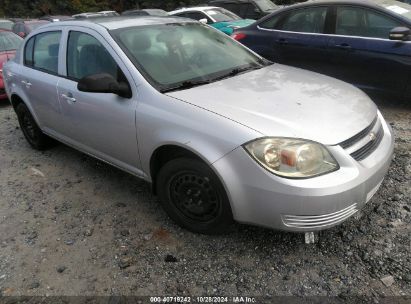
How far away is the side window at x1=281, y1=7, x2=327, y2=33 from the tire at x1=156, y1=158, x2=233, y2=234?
379 cm

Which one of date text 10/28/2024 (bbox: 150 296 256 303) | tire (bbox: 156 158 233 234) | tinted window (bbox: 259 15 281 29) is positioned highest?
tinted window (bbox: 259 15 281 29)

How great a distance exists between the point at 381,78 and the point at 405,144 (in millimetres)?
1211

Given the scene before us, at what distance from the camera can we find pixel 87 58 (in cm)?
360

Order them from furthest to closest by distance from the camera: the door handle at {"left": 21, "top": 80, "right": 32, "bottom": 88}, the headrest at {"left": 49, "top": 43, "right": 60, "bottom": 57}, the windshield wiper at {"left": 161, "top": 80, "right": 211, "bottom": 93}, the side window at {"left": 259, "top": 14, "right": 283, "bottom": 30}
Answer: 1. the side window at {"left": 259, "top": 14, "right": 283, "bottom": 30}
2. the door handle at {"left": 21, "top": 80, "right": 32, "bottom": 88}
3. the headrest at {"left": 49, "top": 43, "right": 60, "bottom": 57}
4. the windshield wiper at {"left": 161, "top": 80, "right": 211, "bottom": 93}

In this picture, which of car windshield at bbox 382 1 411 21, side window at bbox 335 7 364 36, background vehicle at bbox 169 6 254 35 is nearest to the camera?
car windshield at bbox 382 1 411 21

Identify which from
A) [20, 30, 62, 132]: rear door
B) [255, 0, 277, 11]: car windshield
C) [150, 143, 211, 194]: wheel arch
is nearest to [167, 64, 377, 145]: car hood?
[150, 143, 211, 194]: wheel arch

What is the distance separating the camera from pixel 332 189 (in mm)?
2379

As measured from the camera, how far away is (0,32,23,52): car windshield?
27.7 ft

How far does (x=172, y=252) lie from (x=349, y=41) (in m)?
3.93

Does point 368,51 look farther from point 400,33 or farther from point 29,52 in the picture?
point 29,52

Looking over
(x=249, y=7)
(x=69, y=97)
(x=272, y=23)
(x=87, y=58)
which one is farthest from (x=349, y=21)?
(x=249, y=7)

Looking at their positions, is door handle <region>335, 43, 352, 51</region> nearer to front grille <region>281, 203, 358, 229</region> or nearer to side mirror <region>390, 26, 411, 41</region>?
side mirror <region>390, 26, 411, 41</region>

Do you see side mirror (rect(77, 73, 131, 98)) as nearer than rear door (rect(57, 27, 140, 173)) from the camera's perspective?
Yes

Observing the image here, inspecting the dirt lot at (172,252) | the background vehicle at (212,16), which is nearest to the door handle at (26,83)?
the dirt lot at (172,252)
